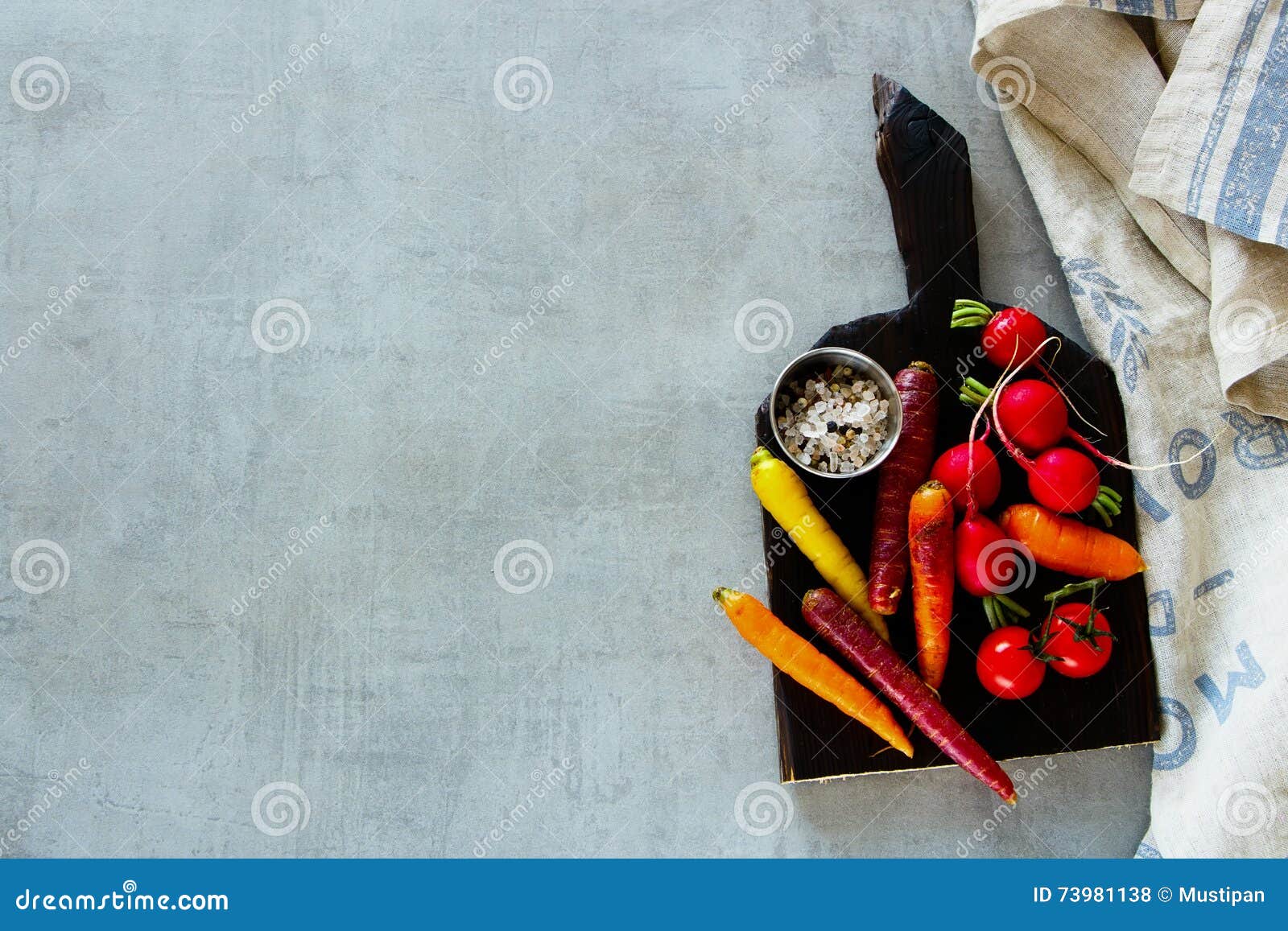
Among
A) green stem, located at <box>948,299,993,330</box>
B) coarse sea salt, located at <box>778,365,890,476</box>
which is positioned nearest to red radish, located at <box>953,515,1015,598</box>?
coarse sea salt, located at <box>778,365,890,476</box>

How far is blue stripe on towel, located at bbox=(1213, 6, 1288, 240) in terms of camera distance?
1.55m

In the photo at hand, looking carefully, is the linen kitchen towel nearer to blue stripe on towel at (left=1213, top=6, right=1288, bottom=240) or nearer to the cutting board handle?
blue stripe on towel at (left=1213, top=6, right=1288, bottom=240)

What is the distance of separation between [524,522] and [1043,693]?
3.20ft

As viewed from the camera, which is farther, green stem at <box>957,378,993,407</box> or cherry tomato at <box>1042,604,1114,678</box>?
green stem at <box>957,378,993,407</box>

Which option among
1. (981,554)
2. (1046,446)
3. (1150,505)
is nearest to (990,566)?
(981,554)

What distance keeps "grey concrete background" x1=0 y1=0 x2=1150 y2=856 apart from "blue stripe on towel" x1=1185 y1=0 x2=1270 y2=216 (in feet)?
0.97

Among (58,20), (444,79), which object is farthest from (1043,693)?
(58,20)

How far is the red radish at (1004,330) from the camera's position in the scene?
5.38 ft

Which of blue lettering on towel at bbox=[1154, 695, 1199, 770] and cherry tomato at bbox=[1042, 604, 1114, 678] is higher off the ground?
cherry tomato at bbox=[1042, 604, 1114, 678]

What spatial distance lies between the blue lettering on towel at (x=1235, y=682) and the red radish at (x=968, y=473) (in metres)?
0.50

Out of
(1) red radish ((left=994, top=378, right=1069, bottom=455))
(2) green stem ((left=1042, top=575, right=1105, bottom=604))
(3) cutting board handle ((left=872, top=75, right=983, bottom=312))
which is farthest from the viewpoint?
(3) cutting board handle ((left=872, top=75, right=983, bottom=312))

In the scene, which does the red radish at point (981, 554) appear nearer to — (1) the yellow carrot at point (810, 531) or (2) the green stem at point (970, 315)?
(1) the yellow carrot at point (810, 531)

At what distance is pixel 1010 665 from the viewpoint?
154 centimetres

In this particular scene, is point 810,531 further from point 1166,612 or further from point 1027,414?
point 1166,612
